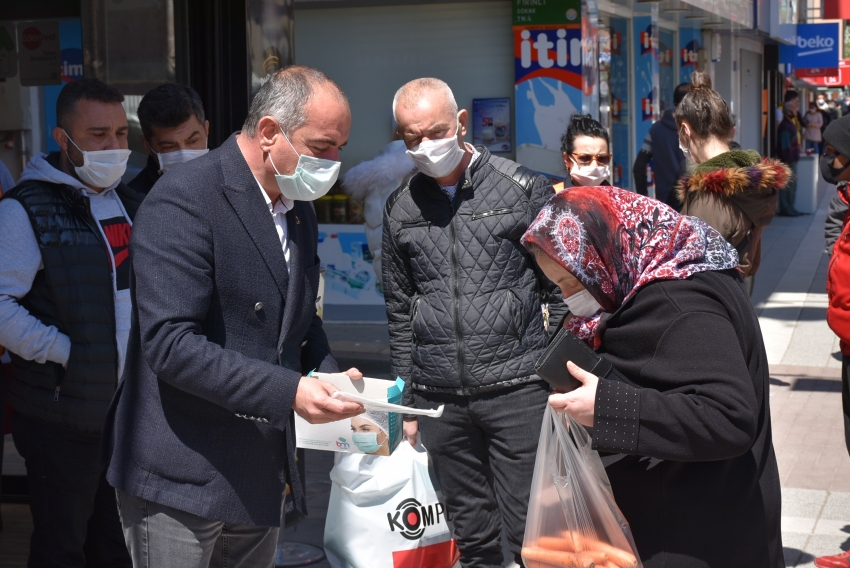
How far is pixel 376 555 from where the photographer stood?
3.69m

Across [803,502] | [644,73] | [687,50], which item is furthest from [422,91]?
[687,50]

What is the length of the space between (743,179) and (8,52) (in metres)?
3.79

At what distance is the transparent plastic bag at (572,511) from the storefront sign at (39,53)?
13.1ft

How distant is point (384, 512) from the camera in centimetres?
369

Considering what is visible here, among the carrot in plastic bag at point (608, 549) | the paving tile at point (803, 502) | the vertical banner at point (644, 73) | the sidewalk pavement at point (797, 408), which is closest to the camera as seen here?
the carrot in plastic bag at point (608, 549)

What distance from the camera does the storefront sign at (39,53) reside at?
5211 mm

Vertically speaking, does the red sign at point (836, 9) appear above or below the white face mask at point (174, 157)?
above

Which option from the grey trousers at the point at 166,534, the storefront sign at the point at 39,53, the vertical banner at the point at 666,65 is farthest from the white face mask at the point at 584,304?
the vertical banner at the point at 666,65

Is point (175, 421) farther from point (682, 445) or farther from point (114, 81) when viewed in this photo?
point (114, 81)

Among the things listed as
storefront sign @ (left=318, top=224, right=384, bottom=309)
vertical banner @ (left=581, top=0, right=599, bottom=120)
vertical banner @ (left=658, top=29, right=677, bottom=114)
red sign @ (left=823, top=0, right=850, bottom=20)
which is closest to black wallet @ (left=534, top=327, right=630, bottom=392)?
vertical banner @ (left=581, top=0, right=599, bottom=120)

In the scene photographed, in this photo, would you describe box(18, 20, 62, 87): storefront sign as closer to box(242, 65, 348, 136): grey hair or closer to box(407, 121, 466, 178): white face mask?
box(407, 121, 466, 178): white face mask

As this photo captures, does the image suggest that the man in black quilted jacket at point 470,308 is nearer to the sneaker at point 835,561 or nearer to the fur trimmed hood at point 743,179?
the fur trimmed hood at point 743,179

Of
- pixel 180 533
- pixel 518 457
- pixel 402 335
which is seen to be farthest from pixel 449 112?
pixel 180 533

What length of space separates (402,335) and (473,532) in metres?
0.78
